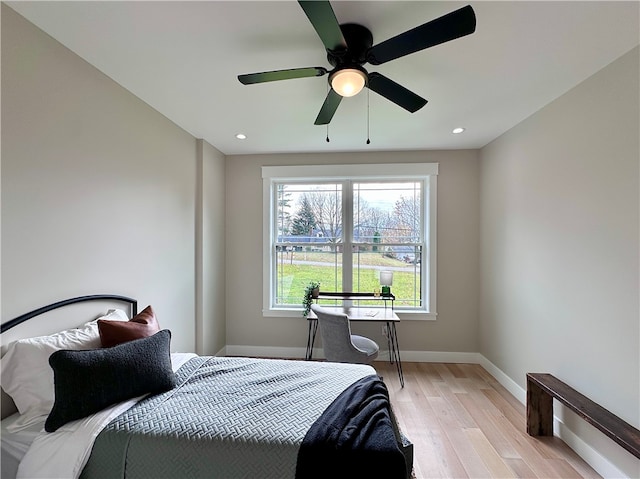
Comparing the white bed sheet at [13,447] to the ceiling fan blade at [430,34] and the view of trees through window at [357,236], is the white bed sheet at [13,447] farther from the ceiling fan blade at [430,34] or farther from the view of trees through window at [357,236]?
the view of trees through window at [357,236]

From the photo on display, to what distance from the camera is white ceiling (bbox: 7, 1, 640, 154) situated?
157 cm

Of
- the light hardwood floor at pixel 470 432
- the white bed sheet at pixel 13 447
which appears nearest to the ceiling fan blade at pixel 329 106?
the white bed sheet at pixel 13 447

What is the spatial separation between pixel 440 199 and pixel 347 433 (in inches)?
125

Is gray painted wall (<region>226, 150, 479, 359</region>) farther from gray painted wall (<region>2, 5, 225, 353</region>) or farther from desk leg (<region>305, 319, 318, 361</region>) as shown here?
gray painted wall (<region>2, 5, 225, 353</region>)

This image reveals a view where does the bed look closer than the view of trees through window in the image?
Yes

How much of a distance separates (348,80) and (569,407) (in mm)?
2483

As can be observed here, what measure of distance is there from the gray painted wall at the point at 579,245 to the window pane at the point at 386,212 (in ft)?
3.27

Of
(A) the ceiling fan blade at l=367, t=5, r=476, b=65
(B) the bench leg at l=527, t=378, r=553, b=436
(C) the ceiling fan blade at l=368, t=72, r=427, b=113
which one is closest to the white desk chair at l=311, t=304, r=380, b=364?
(B) the bench leg at l=527, t=378, r=553, b=436

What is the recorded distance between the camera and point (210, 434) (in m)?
1.37

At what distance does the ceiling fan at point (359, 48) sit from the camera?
4.26 ft

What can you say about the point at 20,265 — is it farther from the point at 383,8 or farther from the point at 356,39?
the point at 383,8

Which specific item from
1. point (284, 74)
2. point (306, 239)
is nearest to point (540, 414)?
point (306, 239)

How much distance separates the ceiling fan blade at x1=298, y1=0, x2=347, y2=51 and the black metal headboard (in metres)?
2.00

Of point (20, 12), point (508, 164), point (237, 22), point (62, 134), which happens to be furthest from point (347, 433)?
point (508, 164)
